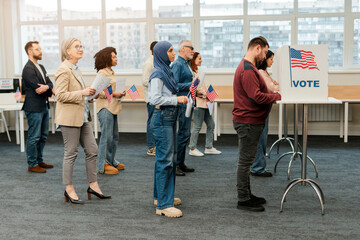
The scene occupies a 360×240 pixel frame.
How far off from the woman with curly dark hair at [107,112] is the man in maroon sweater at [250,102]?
5.79 feet

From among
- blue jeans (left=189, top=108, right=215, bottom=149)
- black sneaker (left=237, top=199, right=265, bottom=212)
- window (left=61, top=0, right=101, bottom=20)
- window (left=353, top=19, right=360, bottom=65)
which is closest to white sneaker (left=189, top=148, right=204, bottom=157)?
blue jeans (left=189, top=108, right=215, bottom=149)

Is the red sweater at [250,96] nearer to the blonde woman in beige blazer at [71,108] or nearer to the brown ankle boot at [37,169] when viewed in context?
the blonde woman in beige blazer at [71,108]

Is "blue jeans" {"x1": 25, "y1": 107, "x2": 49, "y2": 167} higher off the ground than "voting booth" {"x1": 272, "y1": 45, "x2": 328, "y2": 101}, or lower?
lower

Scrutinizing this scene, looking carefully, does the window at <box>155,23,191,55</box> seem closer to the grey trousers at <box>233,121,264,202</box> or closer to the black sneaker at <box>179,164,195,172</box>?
the black sneaker at <box>179,164,195,172</box>

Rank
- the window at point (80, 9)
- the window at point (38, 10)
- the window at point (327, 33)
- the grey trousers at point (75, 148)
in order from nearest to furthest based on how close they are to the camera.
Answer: the grey trousers at point (75, 148), the window at point (327, 33), the window at point (80, 9), the window at point (38, 10)

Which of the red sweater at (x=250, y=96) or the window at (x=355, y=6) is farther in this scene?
the window at (x=355, y=6)

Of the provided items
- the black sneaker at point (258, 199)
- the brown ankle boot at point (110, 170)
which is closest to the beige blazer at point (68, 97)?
the brown ankle boot at point (110, 170)

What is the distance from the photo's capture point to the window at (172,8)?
27.2ft

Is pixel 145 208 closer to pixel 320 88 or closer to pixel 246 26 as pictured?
pixel 320 88

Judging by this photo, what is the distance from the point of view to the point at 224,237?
293 cm

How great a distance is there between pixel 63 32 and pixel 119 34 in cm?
116

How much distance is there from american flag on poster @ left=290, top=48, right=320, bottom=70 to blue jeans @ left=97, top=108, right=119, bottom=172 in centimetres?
220

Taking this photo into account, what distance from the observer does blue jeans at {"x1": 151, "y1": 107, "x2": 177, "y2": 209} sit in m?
3.24

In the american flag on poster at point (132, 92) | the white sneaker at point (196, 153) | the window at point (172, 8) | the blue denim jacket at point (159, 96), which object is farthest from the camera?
the window at point (172, 8)
